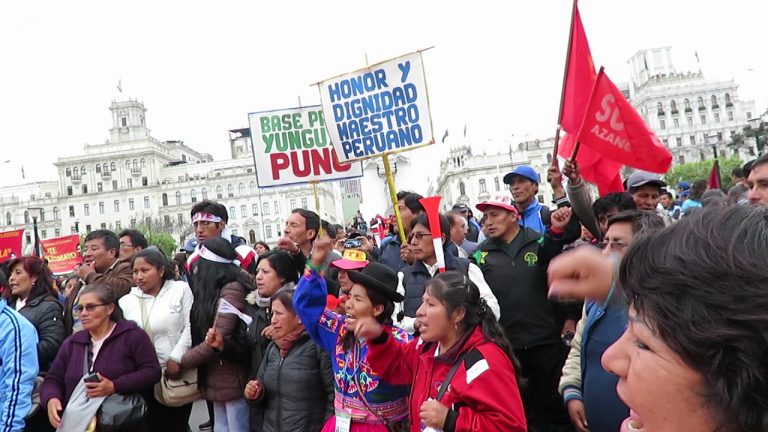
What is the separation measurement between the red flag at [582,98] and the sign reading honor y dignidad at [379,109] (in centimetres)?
140

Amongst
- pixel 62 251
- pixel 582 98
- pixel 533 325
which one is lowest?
pixel 533 325

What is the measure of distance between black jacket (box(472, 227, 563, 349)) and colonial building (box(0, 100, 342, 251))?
92.3m

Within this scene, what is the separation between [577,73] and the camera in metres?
5.37

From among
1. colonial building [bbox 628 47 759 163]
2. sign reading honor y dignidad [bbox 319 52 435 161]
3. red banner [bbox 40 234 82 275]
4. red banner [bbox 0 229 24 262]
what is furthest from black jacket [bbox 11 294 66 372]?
colonial building [bbox 628 47 759 163]

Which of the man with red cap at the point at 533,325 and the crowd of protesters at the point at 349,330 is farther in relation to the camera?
the man with red cap at the point at 533,325

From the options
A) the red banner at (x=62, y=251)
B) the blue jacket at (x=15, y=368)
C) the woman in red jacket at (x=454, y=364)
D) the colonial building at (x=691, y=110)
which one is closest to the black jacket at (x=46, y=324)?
the blue jacket at (x=15, y=368)

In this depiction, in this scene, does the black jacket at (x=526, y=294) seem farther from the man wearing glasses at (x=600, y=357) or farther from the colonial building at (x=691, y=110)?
the colonial building at (x=691, y=110)

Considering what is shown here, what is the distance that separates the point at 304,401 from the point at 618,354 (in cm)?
372

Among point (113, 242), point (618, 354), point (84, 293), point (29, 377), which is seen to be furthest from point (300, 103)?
point (618, 354)

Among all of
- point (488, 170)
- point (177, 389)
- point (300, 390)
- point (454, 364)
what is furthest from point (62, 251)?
point (488, 170)

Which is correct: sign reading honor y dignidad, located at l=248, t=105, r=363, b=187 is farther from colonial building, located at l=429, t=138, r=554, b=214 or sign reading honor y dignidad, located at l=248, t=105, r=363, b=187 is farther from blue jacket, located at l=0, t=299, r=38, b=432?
colonial building, located at l=429, t=138, r=554, b=214

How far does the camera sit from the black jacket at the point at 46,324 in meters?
5.62

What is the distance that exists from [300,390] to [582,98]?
337 cm

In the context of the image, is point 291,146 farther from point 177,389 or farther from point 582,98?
point 582,98
